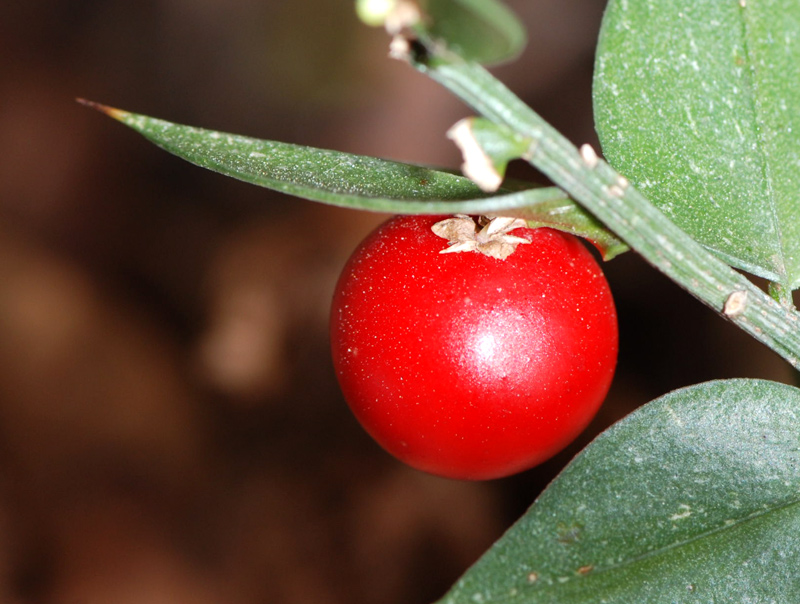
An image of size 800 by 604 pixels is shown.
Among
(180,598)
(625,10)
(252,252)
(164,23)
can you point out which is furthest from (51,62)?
(625,10)

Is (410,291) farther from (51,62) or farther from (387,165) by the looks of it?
(51,62)

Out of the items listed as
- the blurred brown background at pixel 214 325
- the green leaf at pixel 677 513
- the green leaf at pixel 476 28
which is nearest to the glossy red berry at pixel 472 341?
the green leaf at pixel 677 513

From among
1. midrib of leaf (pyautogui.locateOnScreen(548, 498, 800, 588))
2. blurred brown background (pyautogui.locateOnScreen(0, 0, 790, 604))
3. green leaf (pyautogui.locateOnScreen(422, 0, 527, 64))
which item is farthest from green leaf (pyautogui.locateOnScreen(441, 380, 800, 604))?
blurred brown background (pyautogui.locateOnScreen(0, 0, 790, 604))

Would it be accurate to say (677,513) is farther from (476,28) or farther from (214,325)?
(214,325)

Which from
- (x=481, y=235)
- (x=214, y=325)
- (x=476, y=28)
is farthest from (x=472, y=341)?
(x=214, y=325)

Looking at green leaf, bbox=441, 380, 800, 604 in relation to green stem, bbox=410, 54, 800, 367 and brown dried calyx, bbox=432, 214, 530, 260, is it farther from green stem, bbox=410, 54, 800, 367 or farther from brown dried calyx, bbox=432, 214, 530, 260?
brown dried calyx, bbox=432, 214, 530, 260

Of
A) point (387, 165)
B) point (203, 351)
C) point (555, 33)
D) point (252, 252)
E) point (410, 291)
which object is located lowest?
point (203, 351)

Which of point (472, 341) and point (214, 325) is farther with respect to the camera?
point (214, 325)
